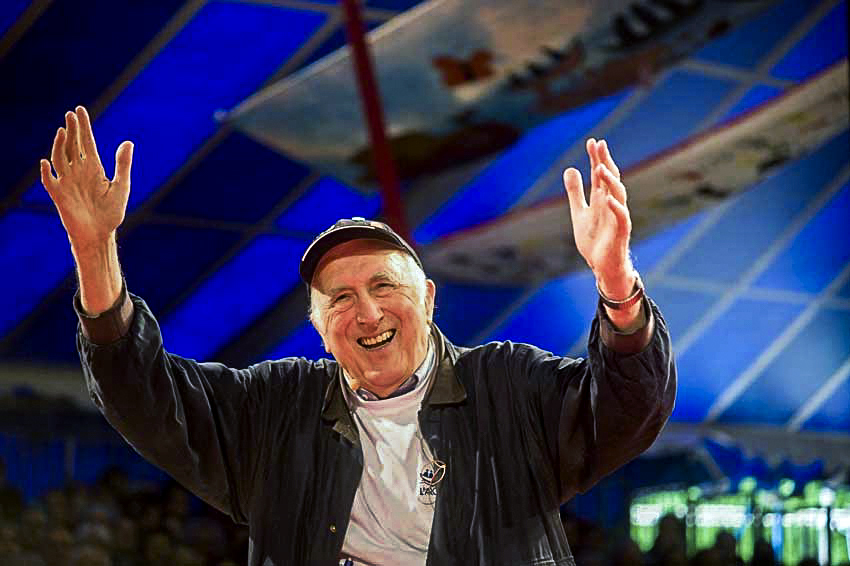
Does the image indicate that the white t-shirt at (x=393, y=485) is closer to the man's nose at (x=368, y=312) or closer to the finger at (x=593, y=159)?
the man's nose at (x=368, y=312)

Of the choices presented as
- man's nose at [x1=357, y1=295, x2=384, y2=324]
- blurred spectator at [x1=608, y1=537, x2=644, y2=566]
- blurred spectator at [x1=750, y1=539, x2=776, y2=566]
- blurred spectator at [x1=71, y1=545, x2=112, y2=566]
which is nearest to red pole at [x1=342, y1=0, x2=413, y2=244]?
blurred spectator at [x1=71, y1=545, x2=112, y2=566]

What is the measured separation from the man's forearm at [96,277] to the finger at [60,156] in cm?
13

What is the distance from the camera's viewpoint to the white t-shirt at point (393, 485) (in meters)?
2.10

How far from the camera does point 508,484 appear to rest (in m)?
2.14

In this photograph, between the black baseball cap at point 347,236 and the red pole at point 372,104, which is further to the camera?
the red pole at point 372,104

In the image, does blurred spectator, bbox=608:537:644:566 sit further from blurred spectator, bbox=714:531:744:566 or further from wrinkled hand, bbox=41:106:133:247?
wrinkled hand, bbox=41:106:133:247

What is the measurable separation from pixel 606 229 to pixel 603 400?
0.83 ft

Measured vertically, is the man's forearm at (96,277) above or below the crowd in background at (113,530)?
below

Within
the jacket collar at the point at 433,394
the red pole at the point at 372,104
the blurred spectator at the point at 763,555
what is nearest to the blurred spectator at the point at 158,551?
the red pole at the point at 372,104

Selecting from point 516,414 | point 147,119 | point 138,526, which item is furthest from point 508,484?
point 147,119

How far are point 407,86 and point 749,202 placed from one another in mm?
4728

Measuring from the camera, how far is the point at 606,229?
2.03 m

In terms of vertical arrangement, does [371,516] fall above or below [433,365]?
below

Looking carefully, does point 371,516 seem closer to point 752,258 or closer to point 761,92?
point 761,92
